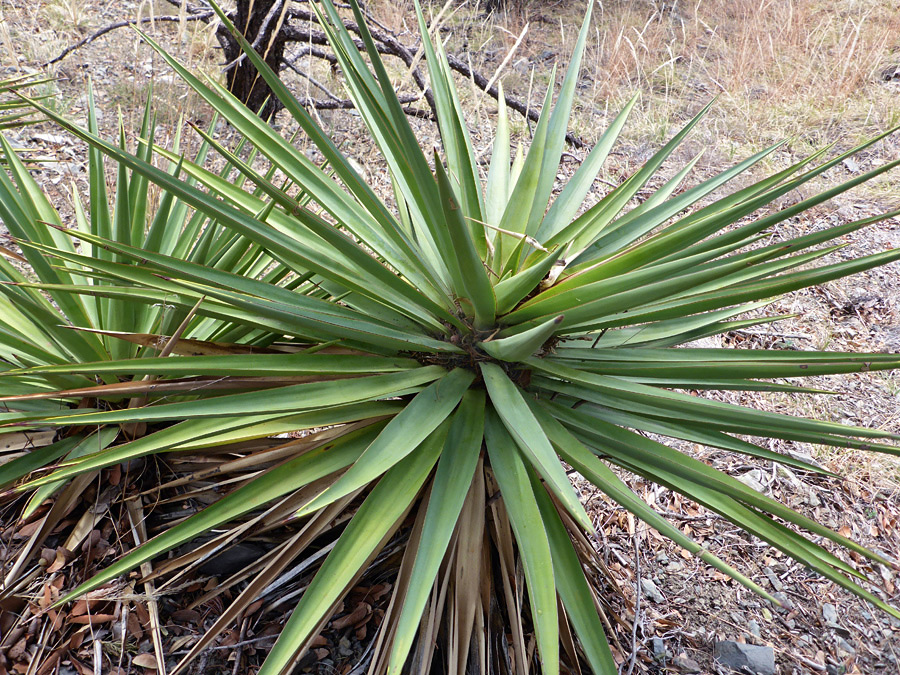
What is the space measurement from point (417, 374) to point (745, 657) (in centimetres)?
171

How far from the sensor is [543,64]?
20.5 feet

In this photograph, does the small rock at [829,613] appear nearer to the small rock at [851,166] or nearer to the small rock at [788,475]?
the small rock at [788,475]

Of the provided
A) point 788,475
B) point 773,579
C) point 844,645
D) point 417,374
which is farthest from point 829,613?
point 417,374

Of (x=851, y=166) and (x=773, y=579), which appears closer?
(x=773, y=579)

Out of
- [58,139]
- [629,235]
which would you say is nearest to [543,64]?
[58,139]

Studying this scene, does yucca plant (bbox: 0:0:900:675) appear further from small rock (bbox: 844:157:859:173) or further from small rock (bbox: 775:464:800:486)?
small rock (bbox: 844:157:859:173)

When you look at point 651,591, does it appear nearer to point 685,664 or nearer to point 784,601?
point 685,664

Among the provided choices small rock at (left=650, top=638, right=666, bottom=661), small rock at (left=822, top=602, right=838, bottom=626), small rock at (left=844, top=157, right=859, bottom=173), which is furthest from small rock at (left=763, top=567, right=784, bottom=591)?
small rock at (left=844, top=157, right=859, bottom=173)

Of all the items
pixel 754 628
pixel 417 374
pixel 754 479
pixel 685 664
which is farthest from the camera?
pixel 754 479

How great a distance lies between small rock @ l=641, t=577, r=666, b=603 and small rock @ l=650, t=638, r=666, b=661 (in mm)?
181

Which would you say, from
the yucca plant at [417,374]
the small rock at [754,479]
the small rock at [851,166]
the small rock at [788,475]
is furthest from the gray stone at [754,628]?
the small rock at [851,166]

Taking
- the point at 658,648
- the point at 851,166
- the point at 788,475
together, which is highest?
the point at 851,166

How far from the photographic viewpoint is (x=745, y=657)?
2184 mm

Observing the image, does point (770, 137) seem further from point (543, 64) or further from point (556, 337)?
point (556, 337)
